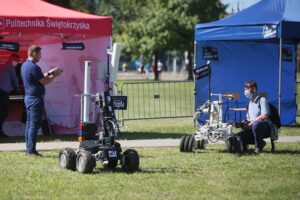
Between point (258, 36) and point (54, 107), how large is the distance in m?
5.05

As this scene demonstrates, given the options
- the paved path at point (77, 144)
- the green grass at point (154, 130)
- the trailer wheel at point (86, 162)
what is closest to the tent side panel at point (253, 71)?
the green grass at point (154, 130)

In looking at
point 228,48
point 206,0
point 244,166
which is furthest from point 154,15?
point 244,166

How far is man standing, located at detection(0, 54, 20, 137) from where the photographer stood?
1553cm

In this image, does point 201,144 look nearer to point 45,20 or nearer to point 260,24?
point 45,20

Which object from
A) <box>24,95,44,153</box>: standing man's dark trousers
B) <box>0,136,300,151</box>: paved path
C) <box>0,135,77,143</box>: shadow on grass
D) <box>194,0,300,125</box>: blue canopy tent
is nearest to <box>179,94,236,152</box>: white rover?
<box>0,136,300,151</box>: paved path

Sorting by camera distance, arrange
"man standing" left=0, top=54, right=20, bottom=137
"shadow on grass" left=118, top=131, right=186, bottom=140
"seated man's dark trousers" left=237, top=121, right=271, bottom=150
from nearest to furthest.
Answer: "seated man's dark trousers" left=237, top=121, right=271, bottom=150, "shadow on grass" left=118, top=131, right=186, bottom=140, "man standing" left=0, top=54, right=20, bottom=137

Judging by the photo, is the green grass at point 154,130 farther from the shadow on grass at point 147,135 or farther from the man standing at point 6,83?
the man standing at point 6,83

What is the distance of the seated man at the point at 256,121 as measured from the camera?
41.3ft

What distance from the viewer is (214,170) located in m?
10.7

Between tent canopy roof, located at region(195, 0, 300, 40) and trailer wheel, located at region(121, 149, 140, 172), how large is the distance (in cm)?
702

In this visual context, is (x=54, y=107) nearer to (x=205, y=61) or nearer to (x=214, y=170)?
(x=205, y=61)

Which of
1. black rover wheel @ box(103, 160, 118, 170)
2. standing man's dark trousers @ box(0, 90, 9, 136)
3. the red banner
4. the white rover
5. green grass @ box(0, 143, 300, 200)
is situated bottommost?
green grass @ box(0, 143, 300, 200)

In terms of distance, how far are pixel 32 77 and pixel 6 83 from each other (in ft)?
13.1

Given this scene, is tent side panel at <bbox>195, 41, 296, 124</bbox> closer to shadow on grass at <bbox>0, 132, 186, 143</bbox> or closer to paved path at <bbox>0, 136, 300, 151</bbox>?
shadow on grass at <bbox>0, 132, 186, 143</bbox>
